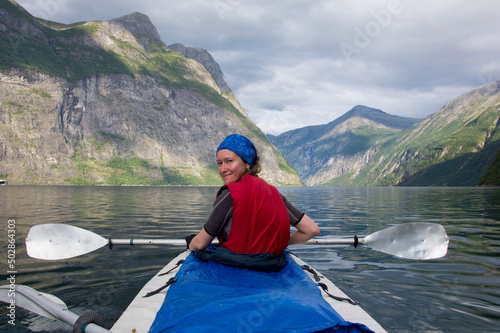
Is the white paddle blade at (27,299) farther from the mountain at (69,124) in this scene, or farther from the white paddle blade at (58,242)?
the mountain at (69,124)

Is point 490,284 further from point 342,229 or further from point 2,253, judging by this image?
point 2,253

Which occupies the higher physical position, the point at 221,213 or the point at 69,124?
the point at 69,124

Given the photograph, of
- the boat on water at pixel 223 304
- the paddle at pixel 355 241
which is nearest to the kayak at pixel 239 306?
the boat on water at pixel 223 304

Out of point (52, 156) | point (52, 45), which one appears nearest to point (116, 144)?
point (52, 156)

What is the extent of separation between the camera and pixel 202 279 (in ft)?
10.9

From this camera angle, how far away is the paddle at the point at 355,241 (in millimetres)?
5551

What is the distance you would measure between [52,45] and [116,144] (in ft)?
287

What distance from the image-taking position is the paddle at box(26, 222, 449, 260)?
18.2 feet

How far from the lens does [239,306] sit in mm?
2453

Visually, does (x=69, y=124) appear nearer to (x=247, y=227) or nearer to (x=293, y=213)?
(x=293, y=213)

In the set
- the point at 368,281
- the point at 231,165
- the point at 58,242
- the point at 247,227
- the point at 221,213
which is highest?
the point at 231,165

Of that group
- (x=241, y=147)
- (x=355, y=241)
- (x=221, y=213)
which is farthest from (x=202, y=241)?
(x=355, y=241)

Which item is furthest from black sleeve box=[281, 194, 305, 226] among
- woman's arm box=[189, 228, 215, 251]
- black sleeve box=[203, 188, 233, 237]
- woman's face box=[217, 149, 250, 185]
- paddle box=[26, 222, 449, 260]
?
paddle box=[26, 222, 449, 260]

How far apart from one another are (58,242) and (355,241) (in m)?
5.88
